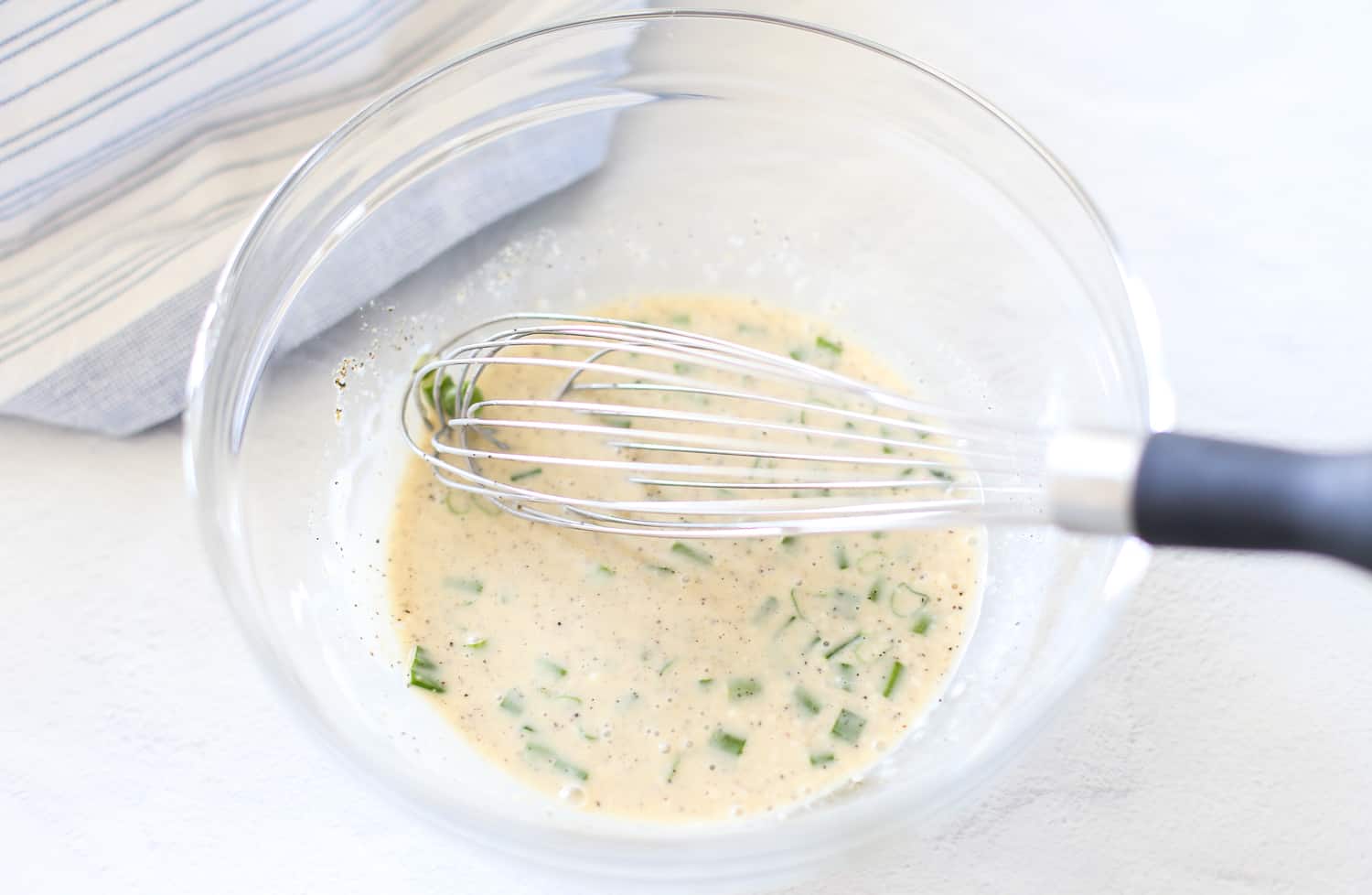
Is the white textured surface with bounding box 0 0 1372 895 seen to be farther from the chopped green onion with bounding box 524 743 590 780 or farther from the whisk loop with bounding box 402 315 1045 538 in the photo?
the whisk loop with bounding box 402 315 1045 538

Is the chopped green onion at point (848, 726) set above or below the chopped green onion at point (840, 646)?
below

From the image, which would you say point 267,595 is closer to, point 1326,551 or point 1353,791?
point 1326,551

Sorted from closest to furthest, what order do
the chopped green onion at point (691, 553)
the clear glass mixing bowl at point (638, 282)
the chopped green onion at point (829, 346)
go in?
the clear glass mixing bowl at point (638, 282) → the chopped green onion at point (691, 553) → the chopped green onion at point (829, 346)

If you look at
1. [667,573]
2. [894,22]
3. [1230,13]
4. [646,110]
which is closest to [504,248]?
[646,110]

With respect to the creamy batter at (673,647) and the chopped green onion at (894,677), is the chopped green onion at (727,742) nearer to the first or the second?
the creamy batter at (673,647)

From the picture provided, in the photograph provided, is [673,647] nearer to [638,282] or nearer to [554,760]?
[554,760]

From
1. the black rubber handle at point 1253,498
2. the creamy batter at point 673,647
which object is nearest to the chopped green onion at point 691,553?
the creamy batter at point 673,647

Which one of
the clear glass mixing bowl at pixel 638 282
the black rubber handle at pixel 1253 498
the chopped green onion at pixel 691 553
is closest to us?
the black rubber handle at pixel 1253 498
